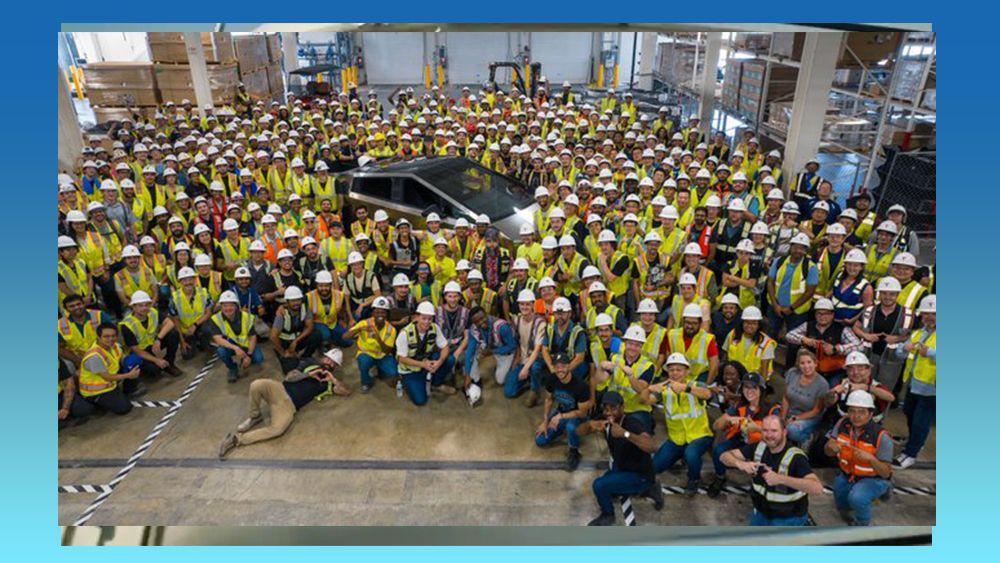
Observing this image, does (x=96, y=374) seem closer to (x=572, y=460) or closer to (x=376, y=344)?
(x=376, y=344)

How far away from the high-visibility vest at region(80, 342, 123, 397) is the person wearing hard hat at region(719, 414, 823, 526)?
18.3ft

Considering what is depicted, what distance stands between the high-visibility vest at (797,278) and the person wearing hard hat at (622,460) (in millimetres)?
2504

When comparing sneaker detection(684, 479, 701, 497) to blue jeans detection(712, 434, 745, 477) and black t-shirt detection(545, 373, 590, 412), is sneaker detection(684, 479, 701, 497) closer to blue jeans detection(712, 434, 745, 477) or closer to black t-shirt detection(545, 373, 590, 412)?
blue jeans detection(712, 434, 745, 477)

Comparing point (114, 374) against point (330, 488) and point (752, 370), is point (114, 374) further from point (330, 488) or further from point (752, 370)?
point (752, 370)

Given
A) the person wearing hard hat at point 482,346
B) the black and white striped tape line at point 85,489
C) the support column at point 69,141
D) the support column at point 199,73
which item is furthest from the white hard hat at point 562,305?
the support column at point 199,73

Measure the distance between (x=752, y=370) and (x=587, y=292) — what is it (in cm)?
162

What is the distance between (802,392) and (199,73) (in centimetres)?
1116

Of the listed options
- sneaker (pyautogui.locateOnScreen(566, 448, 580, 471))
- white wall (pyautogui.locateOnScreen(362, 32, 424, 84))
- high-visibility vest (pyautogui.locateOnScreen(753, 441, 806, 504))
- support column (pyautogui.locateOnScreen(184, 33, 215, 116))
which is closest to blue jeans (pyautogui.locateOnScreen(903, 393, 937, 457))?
high-visibility vest (pyautogui.locateOnScreen(753, 441, 806, 504))

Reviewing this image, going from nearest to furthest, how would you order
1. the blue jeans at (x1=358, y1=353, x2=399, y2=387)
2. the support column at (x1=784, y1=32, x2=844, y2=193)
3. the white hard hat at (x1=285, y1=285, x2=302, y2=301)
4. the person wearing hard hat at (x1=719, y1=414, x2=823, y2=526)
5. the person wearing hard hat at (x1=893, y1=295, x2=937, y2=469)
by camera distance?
the person wearing hard hat at (x1=719, y1=414, x2=823, y2=526) < the person wearing hard hat at (x1=893, y1=295, x2=937, y2=469) < the blue jeans at (x1=358, y1=353, x2=399, y2=387) < the white hard hat at (x1=285, y1=285, x2=302, y2=301) < the support column at (x1=784, y1=32, x2=844, y2=193)

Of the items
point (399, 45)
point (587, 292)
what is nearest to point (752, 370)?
point (587, 292)

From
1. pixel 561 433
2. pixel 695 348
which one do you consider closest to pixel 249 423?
pixel 561 433

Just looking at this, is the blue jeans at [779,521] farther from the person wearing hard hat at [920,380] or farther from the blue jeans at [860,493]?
the person wearing hard hat at [920,380]

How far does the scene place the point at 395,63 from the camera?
915 inches

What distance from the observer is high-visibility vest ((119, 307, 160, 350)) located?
19.1ft
